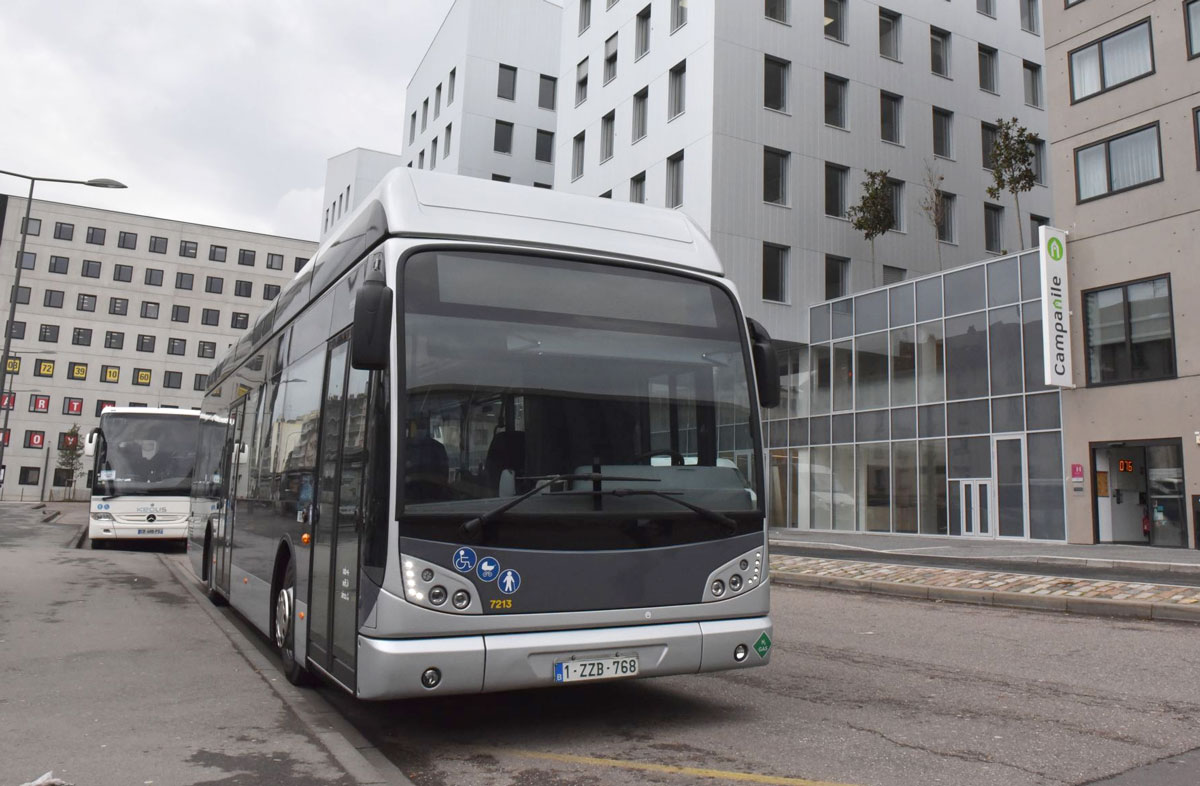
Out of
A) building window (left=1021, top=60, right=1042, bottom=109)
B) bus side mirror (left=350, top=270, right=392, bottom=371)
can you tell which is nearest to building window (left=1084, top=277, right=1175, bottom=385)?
building window (left=1021, top=60, right=1042, bottom=109)

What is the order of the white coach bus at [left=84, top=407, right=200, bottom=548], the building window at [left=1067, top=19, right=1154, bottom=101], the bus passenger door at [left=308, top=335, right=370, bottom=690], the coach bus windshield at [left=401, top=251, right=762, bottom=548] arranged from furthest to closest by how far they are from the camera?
the building window at [left=1067, top=19, right=1154, bottom=101] → the white coach bus at [left=84, top=407, right=200, bottom=548] → the bus passenger door at [left=308, top=335, right=370, bottom=690] → the coach bus windshield at [left=401, top=251, right=762, bottom=548]

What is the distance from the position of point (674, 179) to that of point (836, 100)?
6.79 metres

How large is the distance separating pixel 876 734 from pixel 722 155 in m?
28.9

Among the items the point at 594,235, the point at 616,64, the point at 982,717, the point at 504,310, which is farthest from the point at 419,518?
the point at 616,64

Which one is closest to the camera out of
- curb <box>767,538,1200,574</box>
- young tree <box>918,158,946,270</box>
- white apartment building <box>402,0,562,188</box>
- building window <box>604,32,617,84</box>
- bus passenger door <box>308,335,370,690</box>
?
bus passenger door <box>308,335,370,690</box>

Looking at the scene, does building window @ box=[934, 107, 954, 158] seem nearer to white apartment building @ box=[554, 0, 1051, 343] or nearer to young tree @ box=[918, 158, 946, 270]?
white apartment building @ box=[554, 0, 1051, 343]

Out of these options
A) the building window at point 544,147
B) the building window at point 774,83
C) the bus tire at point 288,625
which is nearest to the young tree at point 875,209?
the building window at point 774,83

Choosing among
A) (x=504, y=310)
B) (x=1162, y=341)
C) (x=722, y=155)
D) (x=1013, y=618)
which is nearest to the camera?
(x=504, y=310)

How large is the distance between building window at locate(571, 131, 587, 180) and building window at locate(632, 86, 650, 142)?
4380 mm

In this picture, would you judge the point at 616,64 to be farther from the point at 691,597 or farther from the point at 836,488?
the point at 691,597

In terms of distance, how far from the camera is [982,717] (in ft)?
20.4

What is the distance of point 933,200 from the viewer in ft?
116

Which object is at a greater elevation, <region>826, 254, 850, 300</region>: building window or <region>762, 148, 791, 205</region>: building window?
<region>762, 148, 791, 205</region>: building window

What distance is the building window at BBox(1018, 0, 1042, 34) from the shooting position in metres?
40.7
